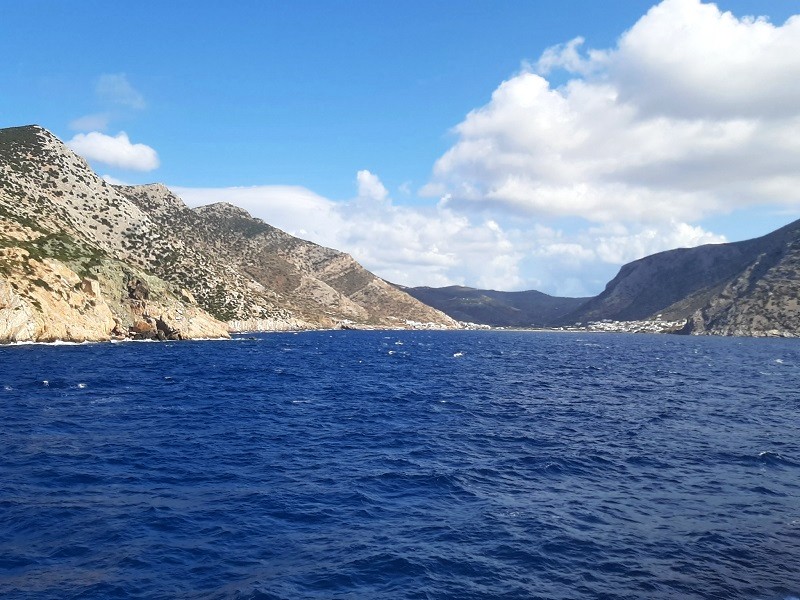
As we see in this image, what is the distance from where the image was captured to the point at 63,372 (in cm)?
6912

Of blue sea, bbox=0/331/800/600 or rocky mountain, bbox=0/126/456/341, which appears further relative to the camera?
rocky mountain, bbox=0/126/456/341

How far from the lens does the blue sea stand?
61.7 feet

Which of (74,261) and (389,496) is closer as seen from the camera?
(389,496)

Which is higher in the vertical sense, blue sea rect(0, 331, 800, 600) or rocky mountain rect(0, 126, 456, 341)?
rocky mountain rect(0, 126, 456, 341)

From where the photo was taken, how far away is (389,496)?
90.7 ft

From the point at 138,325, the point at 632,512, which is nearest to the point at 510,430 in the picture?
the point at 632,512

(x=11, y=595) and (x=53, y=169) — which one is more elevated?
(x=53, y=169)

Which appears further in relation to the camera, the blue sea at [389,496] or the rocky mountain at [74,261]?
the rocky mountain at [74,261]

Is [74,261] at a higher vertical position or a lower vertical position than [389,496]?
higher

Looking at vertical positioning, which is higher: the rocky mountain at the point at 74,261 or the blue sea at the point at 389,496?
the rocky mountain at the point at 74,261

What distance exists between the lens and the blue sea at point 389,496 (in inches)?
740

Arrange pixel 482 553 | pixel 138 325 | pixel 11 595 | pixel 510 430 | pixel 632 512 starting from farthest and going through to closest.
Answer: pixel 138 325
pixel 510 430
pixel 632 512
pixel 482 553
pixel 11 595

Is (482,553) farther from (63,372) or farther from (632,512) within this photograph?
(63,372)

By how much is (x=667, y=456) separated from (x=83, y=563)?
114 feet
